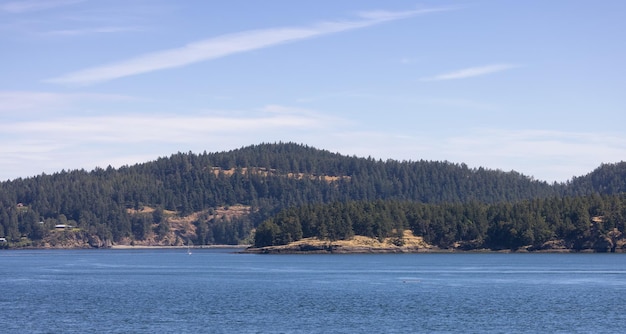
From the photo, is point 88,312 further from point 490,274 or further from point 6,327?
point 490,274

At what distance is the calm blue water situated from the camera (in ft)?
268

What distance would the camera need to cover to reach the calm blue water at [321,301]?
268ft

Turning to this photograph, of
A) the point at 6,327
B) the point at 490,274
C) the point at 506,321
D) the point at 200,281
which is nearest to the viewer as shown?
the point at 6,327

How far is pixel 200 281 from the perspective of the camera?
14262 centimetres

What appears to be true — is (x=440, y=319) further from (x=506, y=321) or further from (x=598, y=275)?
(x=598, y=275)

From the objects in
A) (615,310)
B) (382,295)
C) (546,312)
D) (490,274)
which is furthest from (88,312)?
(490,274)

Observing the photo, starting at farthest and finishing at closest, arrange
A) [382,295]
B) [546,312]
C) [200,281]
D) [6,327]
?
[200,281] → [382,295] → [546,312] → [6,327]

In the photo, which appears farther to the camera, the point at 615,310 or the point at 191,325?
the point at 615,310

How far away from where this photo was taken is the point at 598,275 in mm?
145625

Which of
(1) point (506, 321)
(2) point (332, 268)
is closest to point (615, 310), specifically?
(1) point (506, 321)

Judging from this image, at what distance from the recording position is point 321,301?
10575 cm

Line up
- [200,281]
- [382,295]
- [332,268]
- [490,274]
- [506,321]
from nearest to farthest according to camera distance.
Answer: [506,321], [382,295], [200,281], [490,274], [332,268]

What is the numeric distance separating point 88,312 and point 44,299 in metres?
17.7

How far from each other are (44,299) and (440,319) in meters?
50.4
